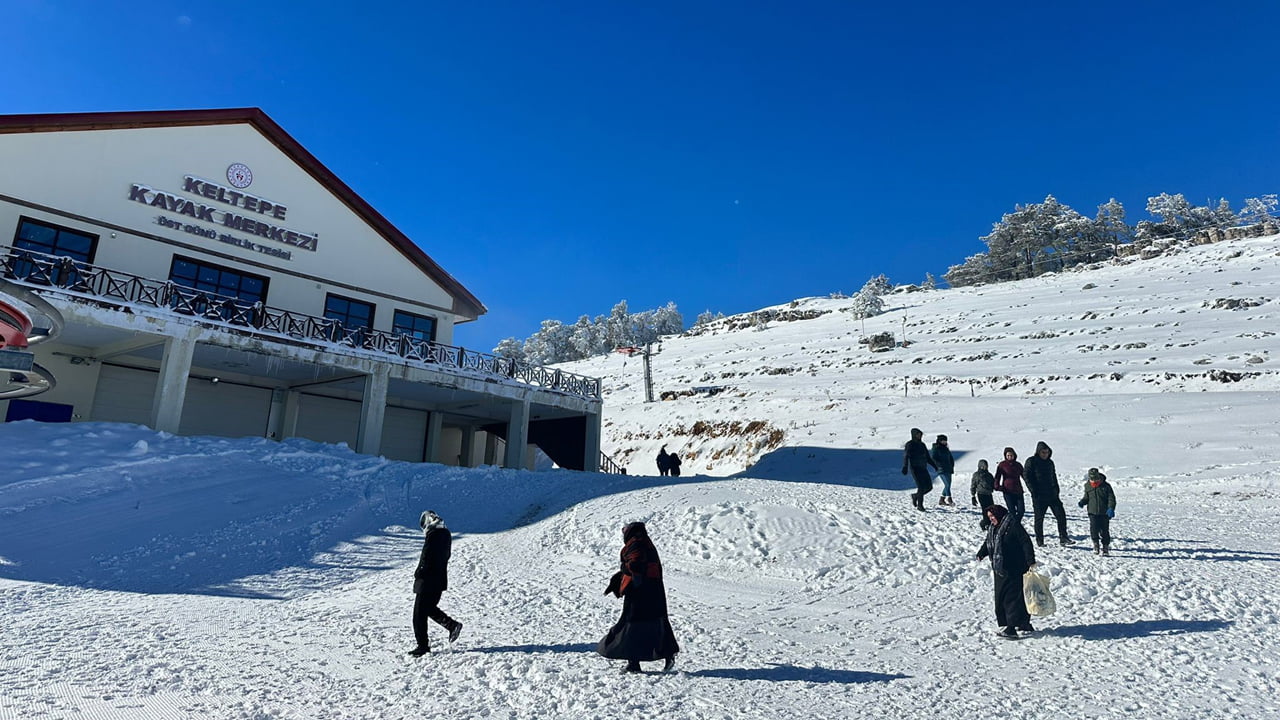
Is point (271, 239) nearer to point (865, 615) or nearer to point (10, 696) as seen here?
point (10, 696)

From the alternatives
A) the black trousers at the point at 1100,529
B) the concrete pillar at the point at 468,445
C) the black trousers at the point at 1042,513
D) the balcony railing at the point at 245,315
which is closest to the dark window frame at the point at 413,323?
the balcony railing at the point at 245,315

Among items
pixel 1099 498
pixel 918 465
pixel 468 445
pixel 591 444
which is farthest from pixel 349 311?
pixel 1099 498

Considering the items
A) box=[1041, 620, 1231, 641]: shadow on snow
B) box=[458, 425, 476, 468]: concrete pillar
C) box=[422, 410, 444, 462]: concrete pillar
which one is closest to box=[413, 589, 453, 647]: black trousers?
box=[1041, 620, 1231, 641]: shadow on snow

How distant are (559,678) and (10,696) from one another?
3.83m

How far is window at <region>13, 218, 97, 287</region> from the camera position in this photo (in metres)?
17.4

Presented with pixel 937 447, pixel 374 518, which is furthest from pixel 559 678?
pixel 937 447

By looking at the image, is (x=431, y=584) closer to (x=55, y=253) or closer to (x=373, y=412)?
(x=373, y=412)

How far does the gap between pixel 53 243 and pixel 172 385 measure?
5546mm

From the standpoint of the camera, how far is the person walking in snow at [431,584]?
636 cm

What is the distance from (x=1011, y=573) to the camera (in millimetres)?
7285

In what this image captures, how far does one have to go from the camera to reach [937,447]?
13211 millimetres

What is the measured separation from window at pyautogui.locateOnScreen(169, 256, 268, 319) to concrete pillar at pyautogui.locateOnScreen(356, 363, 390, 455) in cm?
367

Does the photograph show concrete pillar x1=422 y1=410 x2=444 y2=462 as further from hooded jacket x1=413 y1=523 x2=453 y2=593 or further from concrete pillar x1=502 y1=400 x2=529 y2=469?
hooded jacket x1=413 y1=523 x2=453 y2=593

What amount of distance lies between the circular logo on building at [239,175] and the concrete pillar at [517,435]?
11.0m
